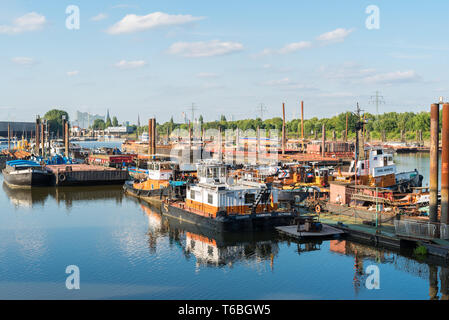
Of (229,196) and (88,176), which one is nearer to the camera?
(229,196)

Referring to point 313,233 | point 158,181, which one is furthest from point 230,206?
point 158,181

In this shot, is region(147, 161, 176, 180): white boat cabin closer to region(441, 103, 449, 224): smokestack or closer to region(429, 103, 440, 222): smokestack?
region(429, 103, 440, 222): smokestack

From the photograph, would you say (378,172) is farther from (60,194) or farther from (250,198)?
(60,194)

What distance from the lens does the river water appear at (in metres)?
25.2

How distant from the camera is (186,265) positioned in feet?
98.7

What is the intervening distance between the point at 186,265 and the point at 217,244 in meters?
5.53

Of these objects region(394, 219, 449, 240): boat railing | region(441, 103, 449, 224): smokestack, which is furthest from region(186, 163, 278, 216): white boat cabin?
region(441, 103, 449, 224): smokestack

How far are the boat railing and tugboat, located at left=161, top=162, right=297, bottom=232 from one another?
9.60m

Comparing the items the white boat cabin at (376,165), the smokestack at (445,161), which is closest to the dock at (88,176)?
the white boat cabin at (376,165)
